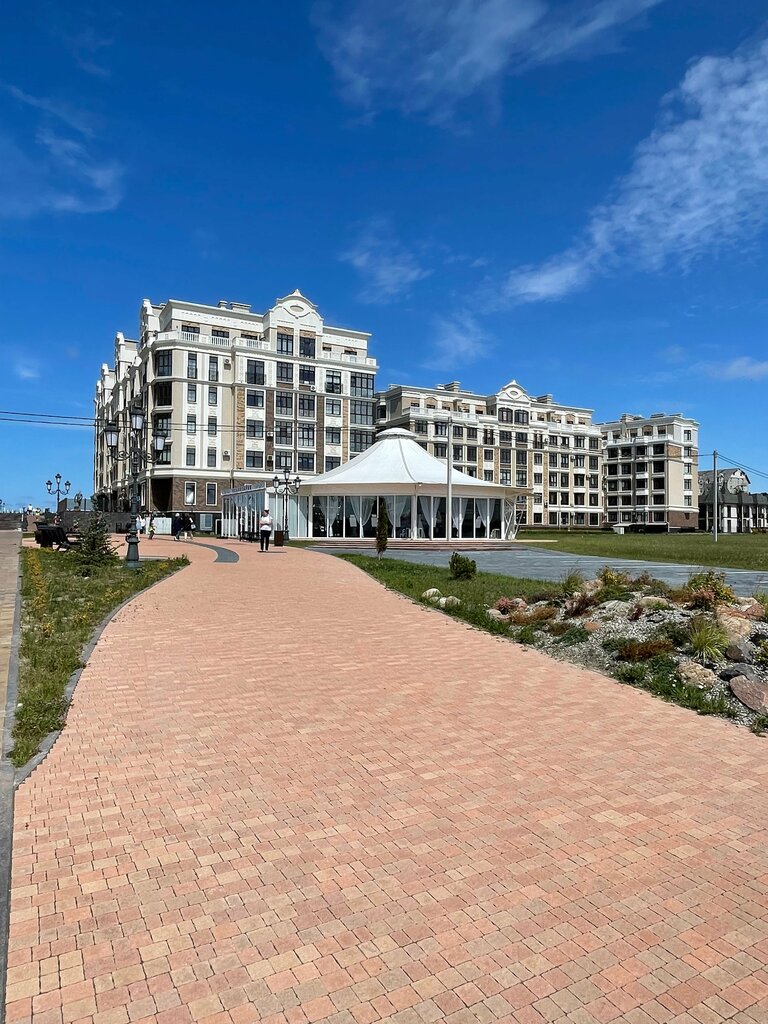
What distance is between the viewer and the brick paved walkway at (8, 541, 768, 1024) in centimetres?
238

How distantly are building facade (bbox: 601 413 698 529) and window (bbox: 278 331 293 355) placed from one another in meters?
50.4

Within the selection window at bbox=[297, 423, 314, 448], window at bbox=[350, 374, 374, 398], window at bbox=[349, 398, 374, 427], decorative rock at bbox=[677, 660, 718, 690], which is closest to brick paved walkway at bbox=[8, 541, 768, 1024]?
decorative rock at bbox=[677, 660, 718, 690]

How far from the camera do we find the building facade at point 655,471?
87.1 metres

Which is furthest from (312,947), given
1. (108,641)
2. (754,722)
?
(108,641)

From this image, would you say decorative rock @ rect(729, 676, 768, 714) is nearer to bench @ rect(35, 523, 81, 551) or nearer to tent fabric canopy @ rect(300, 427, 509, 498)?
bench @ rect(35, 523, 81, 551)

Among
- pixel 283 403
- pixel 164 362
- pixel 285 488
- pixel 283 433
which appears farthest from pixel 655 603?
pixel 164 362

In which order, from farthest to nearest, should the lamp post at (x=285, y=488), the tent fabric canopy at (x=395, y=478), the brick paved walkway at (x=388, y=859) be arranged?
the tent fabric canopy at (x=395, y=478) < the lamp post at (x=285, y=488) < the brick paved walkway at (x=388, y=859)

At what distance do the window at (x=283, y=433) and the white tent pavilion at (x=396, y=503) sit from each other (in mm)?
18817

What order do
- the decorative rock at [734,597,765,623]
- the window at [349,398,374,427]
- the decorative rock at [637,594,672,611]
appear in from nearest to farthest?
the decorative rock at [734,597,765,623], the decorative rock at [637,594,672,611], the window at [349,398,374,427]

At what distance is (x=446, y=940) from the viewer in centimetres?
264

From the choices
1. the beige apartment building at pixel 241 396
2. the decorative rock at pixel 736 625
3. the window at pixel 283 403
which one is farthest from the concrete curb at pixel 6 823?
the window at pixel 283 403

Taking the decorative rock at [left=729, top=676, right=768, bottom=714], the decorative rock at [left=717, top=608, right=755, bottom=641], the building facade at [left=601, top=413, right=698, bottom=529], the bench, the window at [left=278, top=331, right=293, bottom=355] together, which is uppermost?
the window at [left=278, top=331, right=293, bottom=355]

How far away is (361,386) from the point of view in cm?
6194

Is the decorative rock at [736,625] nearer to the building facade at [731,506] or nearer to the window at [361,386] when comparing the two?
the window at [361,386]
